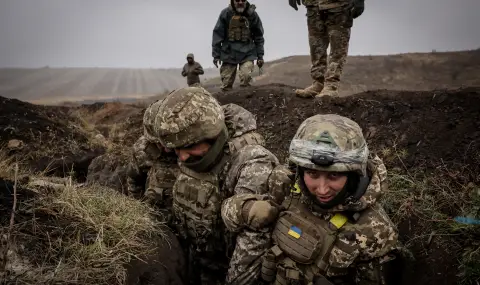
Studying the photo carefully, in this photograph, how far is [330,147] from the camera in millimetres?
1989

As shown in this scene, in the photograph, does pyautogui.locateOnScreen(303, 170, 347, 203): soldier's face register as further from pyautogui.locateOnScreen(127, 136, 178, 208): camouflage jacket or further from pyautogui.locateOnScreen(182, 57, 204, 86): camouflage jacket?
pyautogui.locateOnScreen(182, 57, 204, 86): camouflage jacket

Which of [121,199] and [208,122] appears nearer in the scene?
[208,122]

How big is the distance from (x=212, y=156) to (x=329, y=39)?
3579 mm

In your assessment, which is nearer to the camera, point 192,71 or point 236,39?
point 236,39

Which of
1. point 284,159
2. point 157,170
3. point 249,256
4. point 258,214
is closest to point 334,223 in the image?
point 258,214

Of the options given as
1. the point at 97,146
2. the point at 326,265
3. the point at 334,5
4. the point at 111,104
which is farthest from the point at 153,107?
the point at 111,104

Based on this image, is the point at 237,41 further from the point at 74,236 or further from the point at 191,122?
the point at 74,236

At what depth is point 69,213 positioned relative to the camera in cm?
262

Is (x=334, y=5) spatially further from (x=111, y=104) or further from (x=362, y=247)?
(x=111, y=104)

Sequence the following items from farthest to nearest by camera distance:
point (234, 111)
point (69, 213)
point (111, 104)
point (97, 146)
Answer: point (111, 104)
point (97, 146)
point (234, 111)
point (69, 213)

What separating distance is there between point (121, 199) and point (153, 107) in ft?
3.01

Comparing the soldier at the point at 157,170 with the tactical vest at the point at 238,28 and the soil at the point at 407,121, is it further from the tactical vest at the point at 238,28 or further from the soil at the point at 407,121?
the tactical vest at the point at 238,28

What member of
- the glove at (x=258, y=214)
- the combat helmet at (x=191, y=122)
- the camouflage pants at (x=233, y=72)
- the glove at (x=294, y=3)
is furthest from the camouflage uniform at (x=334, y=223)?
the camouflage pants at (x=233, y=72)

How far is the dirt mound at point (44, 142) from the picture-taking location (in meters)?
5.70
